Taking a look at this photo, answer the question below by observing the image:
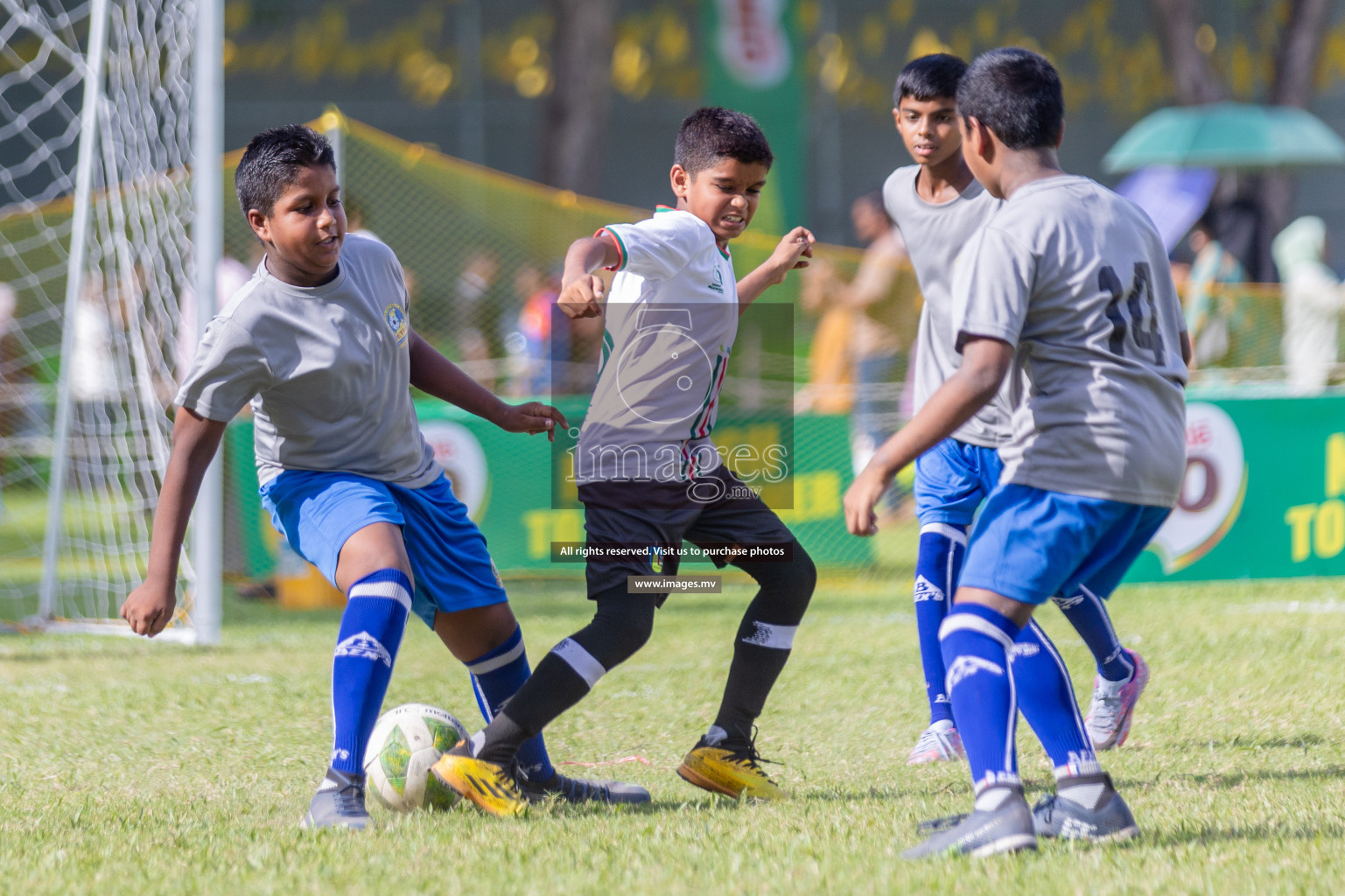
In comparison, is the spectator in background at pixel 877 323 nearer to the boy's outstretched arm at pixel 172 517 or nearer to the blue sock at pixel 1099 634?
the blue sock at pixel 1099 634

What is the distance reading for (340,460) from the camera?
3.83m

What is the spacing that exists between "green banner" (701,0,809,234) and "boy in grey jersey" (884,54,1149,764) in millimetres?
10534

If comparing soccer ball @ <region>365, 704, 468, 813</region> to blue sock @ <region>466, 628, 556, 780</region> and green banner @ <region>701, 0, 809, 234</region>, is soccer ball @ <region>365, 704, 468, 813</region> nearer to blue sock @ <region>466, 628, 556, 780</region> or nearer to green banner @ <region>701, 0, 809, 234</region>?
blue sock @ <region>466, 628, 556, 780</region>

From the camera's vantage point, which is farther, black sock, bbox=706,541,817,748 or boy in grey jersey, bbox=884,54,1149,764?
boy in grey jersey, bbox=884,54,1149,764

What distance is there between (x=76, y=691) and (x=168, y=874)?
3.15 metres

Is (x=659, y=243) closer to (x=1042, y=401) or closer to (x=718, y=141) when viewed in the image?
(x=718, y=141)

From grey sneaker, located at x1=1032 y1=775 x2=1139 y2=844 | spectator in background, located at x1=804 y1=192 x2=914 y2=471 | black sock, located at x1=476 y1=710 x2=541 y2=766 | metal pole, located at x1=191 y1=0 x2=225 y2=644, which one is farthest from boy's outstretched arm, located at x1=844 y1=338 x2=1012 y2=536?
spectator in background, located at x1=804 y1=192 x2=914 y2=471

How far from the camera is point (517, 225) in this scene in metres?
9.70

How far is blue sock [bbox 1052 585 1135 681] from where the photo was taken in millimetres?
4492

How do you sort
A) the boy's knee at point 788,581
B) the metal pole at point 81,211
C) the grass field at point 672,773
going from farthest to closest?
the metal pole at point 81,211 → the boy's knee at point 788,581 → the grass field at point 672,773

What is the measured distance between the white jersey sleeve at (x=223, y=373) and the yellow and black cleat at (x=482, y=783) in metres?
1.05

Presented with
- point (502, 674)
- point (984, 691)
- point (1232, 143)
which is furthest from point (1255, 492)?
point (984, 691)

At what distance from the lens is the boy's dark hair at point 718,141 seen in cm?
398

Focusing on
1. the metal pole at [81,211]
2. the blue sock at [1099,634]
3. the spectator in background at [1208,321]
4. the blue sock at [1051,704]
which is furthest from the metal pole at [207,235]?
the spectator in background at [1208,321]
